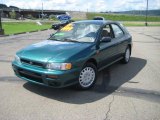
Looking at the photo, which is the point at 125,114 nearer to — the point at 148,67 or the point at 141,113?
the point at 141,113

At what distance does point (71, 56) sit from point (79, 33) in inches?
57.1

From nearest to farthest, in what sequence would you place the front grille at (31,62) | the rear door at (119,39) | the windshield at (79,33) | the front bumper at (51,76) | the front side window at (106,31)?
1. the front bumper at (51,76)
2. the front grille at (31,62)
3. the windshield at (79,33)
4. the front side window at (106,31)
5. the rear door at (119,39)

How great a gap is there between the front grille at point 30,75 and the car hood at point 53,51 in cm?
31

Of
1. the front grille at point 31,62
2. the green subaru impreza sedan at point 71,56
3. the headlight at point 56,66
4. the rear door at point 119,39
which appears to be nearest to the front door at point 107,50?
the green subaru impreza sedan at point 71,56

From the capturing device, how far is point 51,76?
193 inches

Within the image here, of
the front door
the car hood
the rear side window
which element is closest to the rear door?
the rear side window

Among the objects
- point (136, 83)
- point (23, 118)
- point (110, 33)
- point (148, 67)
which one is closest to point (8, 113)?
point (23, 118)

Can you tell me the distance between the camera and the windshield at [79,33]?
6.15 meters

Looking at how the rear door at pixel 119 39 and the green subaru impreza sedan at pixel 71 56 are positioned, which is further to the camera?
the rear door at pixel 119 39

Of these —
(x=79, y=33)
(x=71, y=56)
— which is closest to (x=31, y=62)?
(x=71, y=56)

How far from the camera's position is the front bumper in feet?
16.1

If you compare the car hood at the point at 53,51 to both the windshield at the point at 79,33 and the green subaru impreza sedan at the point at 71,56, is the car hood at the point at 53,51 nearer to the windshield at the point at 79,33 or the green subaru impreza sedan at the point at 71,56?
the green subaru impreza sedan at the point at 71,56

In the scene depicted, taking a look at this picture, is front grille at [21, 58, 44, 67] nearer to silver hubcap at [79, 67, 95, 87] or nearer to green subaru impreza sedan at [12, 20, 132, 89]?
green subaru impreza sedan at [12, 20, 132, 89]

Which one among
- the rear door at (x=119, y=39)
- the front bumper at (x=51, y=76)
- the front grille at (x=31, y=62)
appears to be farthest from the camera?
the rear door at (x=119, y=39)
